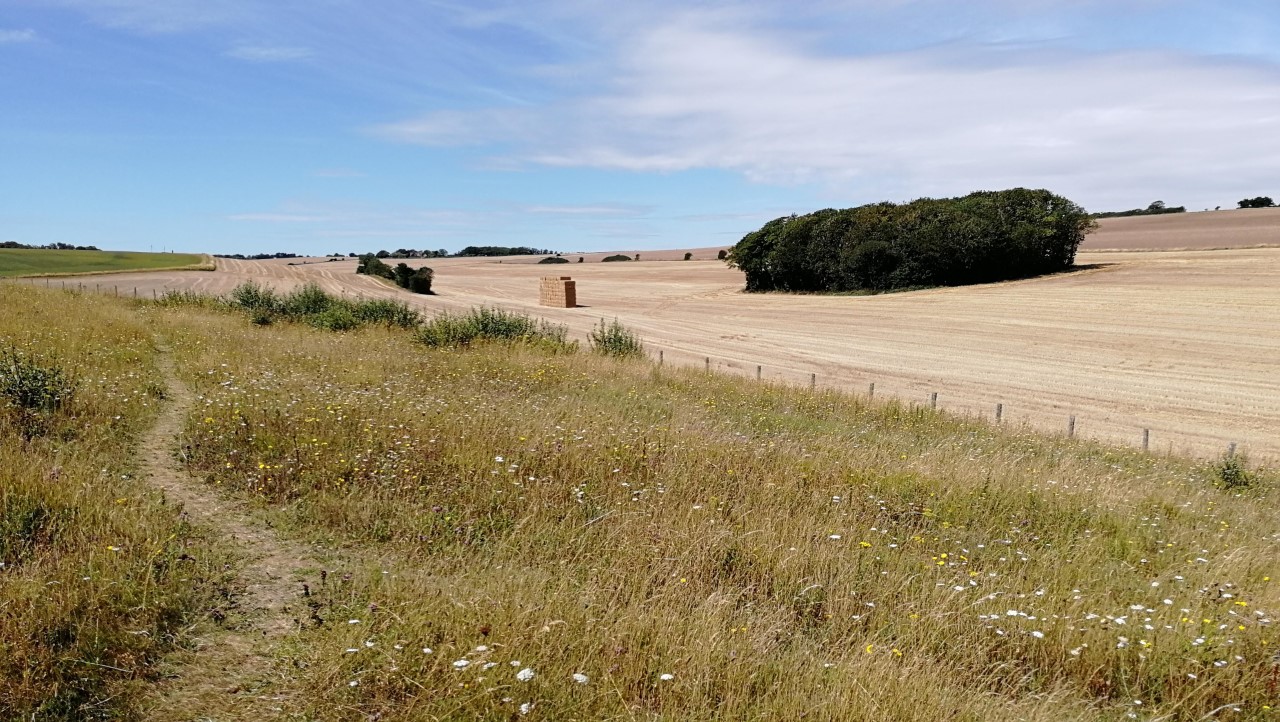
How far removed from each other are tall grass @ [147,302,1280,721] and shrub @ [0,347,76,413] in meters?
1.49

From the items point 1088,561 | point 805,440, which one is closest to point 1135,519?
point 1088,561

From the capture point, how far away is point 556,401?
38.8 feet

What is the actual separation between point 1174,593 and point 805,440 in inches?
199

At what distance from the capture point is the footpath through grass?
12.6 feet

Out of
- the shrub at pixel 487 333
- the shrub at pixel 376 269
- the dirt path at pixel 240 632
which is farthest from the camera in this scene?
the shrub at pixel 376 269

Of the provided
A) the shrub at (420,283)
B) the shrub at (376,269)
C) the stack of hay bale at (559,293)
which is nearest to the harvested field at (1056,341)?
the stack of hay bale at (559,293)

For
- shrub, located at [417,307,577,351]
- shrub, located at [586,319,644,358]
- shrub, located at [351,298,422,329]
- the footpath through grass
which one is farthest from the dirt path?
shrub, located at [351,298,422,329]

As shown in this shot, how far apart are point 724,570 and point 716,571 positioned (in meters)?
0.07

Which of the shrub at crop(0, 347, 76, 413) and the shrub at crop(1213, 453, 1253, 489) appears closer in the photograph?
the shrub at crop(0, 347, 76, 413)

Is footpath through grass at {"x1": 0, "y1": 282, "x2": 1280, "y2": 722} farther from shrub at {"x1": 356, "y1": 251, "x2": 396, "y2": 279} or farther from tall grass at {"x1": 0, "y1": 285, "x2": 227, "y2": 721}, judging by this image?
shrub at {"x1": 356, "y1": 251, "x2": 396, "y2": 279}

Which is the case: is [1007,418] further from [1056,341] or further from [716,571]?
[716,571]

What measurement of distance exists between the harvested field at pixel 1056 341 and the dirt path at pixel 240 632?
18.0 m

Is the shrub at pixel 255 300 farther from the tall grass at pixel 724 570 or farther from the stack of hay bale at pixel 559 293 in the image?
the stack of hay bale at pixel 559 293

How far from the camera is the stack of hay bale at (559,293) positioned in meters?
58.4
